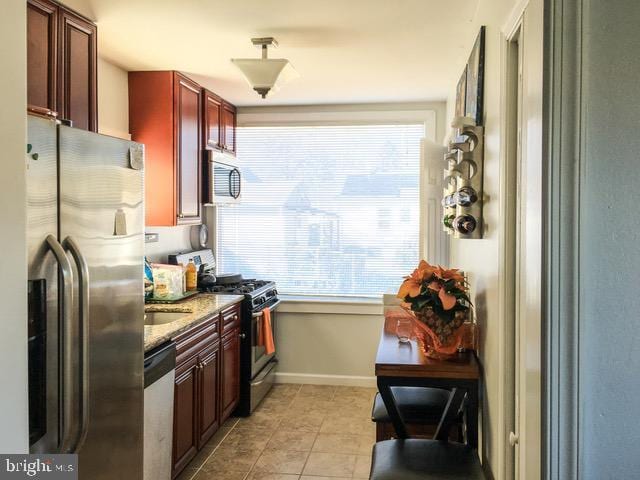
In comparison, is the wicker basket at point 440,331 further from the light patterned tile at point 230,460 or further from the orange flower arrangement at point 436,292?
the light patterned tile at point 230,460

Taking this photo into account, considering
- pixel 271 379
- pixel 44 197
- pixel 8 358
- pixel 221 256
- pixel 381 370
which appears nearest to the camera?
pixel 8 358

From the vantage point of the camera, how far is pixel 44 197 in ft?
5.35

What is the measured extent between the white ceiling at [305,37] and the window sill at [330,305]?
178 centimetres

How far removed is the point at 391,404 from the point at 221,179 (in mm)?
2773

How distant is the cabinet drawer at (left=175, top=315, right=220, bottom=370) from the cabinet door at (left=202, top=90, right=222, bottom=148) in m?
1.49

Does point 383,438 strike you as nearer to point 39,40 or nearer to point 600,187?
point 600,187

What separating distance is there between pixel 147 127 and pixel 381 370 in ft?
8.08

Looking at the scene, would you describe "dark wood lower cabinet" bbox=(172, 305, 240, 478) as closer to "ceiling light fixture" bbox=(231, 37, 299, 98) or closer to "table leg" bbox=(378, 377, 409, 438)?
"table leg" bbox=(378, 377, 409, 438)

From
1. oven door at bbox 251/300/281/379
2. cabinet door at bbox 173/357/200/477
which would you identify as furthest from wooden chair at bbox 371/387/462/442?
oven door at bbox 251/300/281/379

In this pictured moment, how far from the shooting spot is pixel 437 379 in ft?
7.45

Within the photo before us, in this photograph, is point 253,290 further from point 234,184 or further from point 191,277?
point 234,184

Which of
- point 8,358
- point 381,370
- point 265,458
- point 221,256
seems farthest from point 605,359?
point 221,256

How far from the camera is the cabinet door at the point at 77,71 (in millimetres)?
2594

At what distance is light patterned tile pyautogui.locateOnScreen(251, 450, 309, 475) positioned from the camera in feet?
11.0
